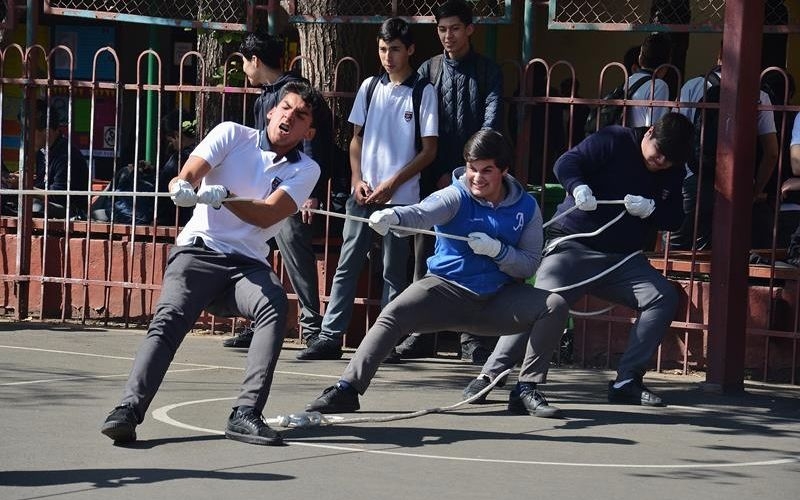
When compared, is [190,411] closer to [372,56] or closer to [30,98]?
[30,98]

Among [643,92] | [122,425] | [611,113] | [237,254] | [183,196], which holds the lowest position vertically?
[122,425]

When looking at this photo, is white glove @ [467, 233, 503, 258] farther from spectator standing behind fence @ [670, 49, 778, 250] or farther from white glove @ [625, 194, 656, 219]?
spectator standing behind fence @ [670, 49, 778, 250]

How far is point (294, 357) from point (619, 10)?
5.77m

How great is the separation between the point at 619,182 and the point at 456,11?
1.74 meters

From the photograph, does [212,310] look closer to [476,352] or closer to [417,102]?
[417,102]

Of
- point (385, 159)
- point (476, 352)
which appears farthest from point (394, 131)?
point (476, 352)

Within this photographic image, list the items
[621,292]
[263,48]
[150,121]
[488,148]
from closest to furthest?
[488,148] → [621,292] → [263,48] → [150,121]

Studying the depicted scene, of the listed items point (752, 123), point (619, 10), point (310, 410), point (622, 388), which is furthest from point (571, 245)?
point (619, 10)

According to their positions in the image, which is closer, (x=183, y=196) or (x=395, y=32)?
(x=183, y=196)

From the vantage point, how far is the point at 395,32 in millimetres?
9852

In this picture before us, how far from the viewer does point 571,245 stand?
8.95 metres

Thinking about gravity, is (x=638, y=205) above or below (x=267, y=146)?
below

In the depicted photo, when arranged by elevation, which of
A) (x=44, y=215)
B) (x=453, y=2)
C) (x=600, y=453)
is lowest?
(x=600, y=453)

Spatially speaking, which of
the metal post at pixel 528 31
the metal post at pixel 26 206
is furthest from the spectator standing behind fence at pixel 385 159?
the metal post at pixel 26 206
